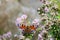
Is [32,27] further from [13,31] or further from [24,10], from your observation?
[24,10]

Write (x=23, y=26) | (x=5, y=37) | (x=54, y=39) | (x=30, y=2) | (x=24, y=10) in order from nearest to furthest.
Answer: (x=23, y=26) → (x=5, y=37) → (x=54, y=39) → (x=24, y=10) → (x=30, y=2)

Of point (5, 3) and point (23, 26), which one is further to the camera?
point (5, 3)

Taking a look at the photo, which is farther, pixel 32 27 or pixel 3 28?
pixel 3 28

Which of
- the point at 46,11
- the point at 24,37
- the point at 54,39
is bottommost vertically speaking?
the point at 54,39

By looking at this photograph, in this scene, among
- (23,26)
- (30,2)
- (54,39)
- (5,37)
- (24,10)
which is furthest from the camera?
(30,2)

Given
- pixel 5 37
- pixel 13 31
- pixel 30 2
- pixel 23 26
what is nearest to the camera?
pixel 23 26

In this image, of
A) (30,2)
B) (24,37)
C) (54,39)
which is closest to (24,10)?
(30,2)

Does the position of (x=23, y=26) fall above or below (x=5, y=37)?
above

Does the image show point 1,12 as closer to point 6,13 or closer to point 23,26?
point 6,13

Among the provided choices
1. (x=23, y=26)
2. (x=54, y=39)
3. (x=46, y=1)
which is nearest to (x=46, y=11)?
(x=46, y=1)
